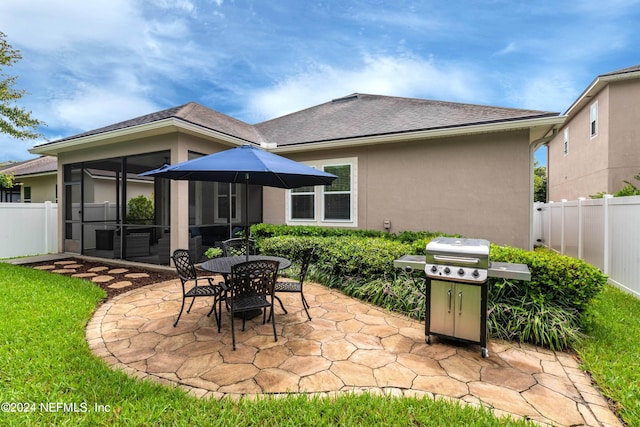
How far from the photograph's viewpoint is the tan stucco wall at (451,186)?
270 inches

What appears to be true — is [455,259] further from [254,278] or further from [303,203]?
[303,203]

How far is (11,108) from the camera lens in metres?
10.4

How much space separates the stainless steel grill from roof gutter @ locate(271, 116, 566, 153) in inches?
170

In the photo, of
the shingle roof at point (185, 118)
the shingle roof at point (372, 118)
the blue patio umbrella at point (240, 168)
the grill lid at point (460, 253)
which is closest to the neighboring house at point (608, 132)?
the shingle roof at point (372, 118)

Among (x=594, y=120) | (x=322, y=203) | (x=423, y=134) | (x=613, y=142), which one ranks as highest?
(x=594, y=120)

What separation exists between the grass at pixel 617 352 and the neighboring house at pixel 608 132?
8.98 m

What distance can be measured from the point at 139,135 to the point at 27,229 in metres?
6.92

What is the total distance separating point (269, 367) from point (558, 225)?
1123cm

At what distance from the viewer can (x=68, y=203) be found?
33.6ft

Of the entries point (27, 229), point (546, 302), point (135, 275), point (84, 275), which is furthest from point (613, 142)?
point (27, 229)

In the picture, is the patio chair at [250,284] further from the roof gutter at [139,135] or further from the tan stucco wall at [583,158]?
the tan stucco wall at [583,158]

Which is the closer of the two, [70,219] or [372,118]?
[372,118]

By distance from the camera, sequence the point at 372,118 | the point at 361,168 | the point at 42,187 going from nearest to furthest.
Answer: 1. the point at 361,168
2. the point at 372,118
3. the point at 42,187

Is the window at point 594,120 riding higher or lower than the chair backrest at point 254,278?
higher
